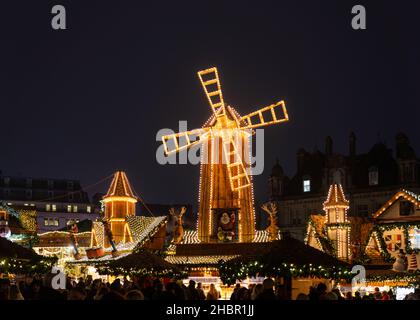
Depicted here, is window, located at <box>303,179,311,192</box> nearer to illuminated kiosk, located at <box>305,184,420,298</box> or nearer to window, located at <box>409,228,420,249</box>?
illuminated kiosk, located at <box>305,184,420,298</box>

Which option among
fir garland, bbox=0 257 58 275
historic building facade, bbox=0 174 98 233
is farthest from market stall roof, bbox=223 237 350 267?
historic building facade, bbox=0 174 98 233

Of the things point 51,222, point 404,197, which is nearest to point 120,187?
point 404,197

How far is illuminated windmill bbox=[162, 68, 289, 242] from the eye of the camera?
137ft

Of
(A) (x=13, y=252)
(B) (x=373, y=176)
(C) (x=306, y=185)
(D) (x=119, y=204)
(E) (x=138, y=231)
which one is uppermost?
(B) (x=373, y=176)

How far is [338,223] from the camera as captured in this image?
→ 4266 centimetres

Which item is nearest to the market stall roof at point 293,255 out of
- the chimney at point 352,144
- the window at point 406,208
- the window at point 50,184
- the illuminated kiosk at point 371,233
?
the illuminated kiosk at point 371,233

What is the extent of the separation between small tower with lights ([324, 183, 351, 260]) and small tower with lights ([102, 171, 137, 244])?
12078mm

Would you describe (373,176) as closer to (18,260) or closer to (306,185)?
(306,185)

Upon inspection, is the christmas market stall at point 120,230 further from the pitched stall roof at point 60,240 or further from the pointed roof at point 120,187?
the pitched stall roof at point 60,240

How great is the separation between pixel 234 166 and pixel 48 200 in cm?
7170

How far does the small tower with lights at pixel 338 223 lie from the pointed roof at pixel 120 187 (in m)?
12.3
